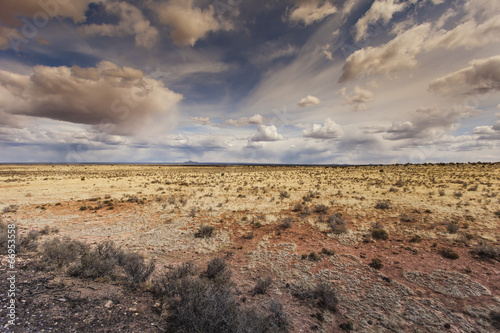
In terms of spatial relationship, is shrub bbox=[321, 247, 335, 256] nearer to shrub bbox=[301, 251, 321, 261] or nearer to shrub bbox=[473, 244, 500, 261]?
shrub bbox=[301, 251, 321, 261]

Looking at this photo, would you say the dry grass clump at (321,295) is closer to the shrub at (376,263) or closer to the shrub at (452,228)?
the shrub at (376,263)

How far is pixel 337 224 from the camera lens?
1238 centimetres

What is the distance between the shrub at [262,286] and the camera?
6.81m

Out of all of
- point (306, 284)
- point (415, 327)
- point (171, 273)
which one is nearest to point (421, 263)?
point (415, 327)

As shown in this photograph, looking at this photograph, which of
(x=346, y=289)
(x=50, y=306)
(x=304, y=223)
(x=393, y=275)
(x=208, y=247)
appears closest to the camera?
(x=50, y=306)

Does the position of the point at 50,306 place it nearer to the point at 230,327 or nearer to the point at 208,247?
the point at 230,327

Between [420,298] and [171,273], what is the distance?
8.13 m

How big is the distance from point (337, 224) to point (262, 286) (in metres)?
7.37

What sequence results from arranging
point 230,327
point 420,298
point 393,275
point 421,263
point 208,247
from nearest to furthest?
point 230,327
point 420,298
point 393,275
point 421,263
point 208,247

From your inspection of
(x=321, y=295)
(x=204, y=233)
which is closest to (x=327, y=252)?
(x=321, y=295)

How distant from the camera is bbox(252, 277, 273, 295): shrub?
22.4 feet

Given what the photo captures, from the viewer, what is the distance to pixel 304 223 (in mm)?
13109

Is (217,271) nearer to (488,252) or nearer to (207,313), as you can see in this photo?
(207,313)

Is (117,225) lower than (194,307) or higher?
lower
